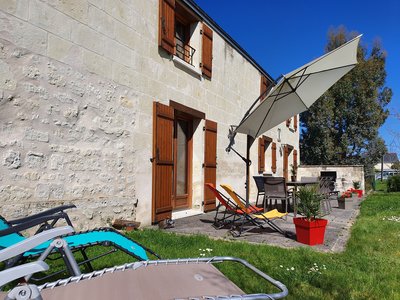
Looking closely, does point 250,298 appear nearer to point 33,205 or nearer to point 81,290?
point 81,290

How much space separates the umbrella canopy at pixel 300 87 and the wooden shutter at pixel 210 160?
1.33m

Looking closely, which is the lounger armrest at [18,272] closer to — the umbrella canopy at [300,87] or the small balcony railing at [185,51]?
the umbrella canopy at [300,87]

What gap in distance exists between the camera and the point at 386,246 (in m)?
4.53

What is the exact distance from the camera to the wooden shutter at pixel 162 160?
5992 millimetres

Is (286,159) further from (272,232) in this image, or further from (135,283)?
(135,283)

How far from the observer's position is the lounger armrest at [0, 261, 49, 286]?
1130 mm

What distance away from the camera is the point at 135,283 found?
5.06 ft

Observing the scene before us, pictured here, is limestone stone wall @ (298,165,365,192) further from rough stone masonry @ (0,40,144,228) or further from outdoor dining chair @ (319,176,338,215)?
rough stone masonry @ (0,40,144,228)

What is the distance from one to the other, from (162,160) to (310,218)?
2648 millimetres

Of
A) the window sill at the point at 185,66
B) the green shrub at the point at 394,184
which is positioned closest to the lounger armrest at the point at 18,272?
the window sill at the point at 185,66

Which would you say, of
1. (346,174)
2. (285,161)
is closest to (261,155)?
(285,161)

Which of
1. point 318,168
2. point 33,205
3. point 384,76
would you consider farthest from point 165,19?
point 384,76

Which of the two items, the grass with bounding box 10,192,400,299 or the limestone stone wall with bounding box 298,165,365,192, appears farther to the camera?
the limestone stone wall with bounding box 298,165,365,192

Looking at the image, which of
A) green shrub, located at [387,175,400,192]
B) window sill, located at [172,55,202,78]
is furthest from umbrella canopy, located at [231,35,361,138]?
green shrub, located at [387,175,400,192]
